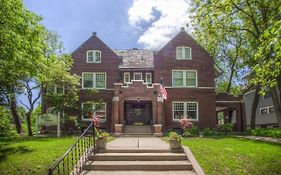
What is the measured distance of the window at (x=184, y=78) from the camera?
33.9 m

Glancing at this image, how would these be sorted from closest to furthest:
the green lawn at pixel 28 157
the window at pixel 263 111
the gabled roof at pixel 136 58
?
1. the green lawn at pixel 28 157
2. the gabled roof at pixel 136 58
3. the window at pixel 263 111

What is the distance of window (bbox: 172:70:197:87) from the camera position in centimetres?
3394

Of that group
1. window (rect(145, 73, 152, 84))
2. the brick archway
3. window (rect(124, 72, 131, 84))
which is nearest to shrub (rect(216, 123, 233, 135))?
the brick archway

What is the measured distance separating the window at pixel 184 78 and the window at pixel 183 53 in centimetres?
136

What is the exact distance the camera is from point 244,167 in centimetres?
1395

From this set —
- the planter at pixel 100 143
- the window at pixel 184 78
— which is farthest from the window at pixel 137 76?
the planter at pixel 100 143

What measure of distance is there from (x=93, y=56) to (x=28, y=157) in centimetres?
2005

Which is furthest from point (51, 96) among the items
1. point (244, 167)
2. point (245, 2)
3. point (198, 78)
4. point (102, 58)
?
point (244, 167)

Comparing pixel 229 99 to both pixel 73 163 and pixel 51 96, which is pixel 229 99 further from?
pixel 73 163

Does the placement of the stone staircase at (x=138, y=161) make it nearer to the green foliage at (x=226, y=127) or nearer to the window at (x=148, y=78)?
the green foliage at (x=226, y=127)

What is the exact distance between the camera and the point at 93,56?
34.7 m

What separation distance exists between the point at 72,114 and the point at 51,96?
3.93 metres

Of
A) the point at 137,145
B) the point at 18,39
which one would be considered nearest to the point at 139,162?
the point at 137,145

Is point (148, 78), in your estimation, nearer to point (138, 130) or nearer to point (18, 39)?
point (138, 130)
